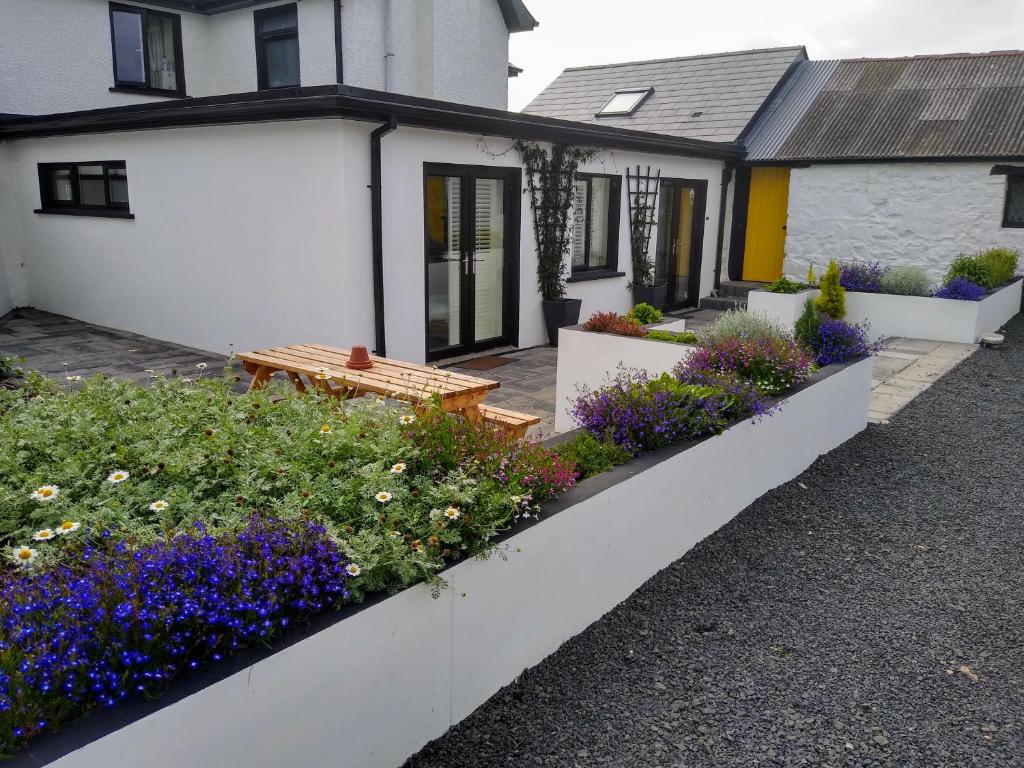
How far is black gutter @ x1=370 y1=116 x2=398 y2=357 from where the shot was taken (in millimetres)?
7605

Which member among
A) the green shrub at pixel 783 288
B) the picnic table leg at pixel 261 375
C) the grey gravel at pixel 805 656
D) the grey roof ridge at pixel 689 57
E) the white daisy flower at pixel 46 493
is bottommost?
the grey gravel at pixel 805 656

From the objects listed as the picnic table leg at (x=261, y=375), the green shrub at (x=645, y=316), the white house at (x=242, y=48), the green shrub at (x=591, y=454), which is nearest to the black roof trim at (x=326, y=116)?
the white house at (x=242, y=48)

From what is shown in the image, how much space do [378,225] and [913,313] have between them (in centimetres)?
823

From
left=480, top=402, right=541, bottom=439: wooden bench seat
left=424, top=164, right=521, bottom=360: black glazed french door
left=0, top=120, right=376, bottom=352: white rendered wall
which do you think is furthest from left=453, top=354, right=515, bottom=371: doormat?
left=480, top=402, right=541, bottom=439: wooden bench seat

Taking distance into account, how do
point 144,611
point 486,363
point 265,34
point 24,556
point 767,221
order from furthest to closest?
point 767,221 → point 265,34 → point 486,363 → point 24,556 → point 144,611

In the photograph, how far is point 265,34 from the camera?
555 inches

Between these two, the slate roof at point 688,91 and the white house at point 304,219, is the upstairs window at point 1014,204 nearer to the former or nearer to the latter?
the slate roof at point 688,91

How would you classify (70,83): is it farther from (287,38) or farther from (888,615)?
(888,615)

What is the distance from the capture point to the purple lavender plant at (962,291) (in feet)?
37.2

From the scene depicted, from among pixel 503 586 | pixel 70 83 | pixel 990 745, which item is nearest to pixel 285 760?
pixel 503 586

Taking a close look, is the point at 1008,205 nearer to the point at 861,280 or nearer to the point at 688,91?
the point at 861,280

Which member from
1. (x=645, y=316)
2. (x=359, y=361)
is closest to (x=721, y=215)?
(x=645, y=316)

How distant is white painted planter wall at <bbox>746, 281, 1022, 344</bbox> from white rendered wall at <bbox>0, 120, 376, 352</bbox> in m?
5.45

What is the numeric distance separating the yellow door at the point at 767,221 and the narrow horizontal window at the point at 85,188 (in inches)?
442
